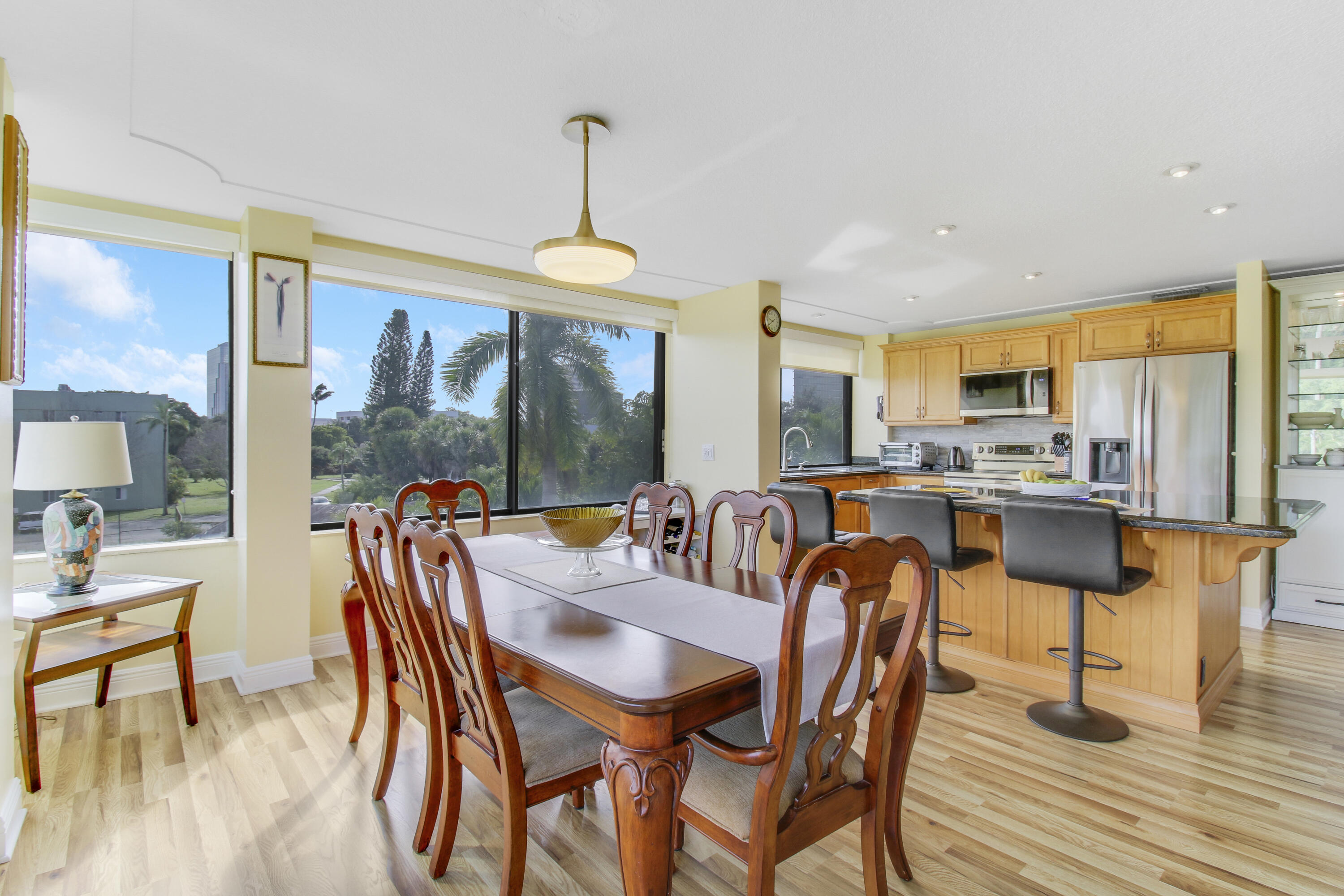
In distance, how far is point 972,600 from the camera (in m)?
3.29

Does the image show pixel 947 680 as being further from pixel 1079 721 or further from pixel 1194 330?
pixel 1194 330

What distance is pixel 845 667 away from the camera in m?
1.23

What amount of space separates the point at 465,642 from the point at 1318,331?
556 centimetres

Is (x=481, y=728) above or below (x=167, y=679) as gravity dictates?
above

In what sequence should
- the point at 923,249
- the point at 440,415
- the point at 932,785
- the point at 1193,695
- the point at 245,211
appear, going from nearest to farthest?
the point at 932,785, the point at 1193,695, the point at 245,211, the point at 923,249, the point at 440,415

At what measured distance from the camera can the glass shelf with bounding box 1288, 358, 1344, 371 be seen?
157 inches

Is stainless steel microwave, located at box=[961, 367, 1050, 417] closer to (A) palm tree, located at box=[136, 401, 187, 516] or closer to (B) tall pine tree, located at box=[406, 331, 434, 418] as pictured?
(B) tall pine tree, located at box=[406, 331, 434, 418]

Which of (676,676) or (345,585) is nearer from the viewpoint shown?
(676,676)

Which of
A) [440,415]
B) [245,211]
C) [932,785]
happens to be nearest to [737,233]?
[440,415]

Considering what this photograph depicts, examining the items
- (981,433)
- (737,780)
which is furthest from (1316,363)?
(737,780)

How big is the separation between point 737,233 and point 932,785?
2.70 meters

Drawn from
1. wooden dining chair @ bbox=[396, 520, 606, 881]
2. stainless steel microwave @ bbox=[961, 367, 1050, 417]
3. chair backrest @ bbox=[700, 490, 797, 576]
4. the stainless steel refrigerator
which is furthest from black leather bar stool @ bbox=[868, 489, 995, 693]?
stainless steel microwave @ bbox=[961, 367, 1050, 417]

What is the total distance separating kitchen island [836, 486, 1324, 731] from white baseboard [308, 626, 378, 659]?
131 inches

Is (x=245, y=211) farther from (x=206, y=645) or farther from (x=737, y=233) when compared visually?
(x=737, y=233)
